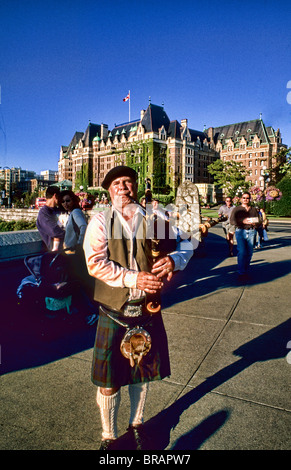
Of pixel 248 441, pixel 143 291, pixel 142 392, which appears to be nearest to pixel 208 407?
pixel 248 441

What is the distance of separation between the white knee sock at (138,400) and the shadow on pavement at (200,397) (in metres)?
0.14

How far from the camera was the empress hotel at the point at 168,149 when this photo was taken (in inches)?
2894

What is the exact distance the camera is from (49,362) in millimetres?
3693

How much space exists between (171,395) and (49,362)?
147cm

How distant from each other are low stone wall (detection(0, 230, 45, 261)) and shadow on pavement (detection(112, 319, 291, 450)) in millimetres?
3611

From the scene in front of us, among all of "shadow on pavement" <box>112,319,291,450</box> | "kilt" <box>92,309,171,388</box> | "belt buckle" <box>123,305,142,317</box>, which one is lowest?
"shadow on pavement" <box>112,319,291,450</box>

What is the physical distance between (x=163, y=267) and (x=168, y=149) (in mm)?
84247

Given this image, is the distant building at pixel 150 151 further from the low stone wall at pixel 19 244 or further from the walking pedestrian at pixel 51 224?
the walking pedestrian at pixel 51 224

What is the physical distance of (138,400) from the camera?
2488mm

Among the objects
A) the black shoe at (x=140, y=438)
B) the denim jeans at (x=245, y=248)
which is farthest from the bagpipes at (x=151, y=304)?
the denim jeans at (x=245, y=248)

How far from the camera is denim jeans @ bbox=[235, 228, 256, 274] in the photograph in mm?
7828

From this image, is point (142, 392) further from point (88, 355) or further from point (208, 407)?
point (88, 355)

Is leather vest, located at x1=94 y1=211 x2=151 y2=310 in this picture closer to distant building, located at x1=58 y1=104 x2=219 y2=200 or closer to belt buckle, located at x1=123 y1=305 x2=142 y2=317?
belt buckle, located at x1=123 y1=305 x2=142 y2=317

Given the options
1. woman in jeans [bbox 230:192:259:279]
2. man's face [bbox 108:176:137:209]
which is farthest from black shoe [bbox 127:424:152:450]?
woman in jeans [bbox 230:192:259:279]
